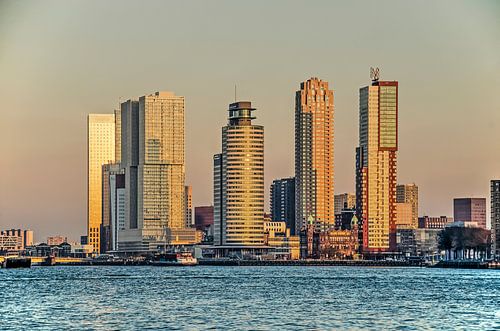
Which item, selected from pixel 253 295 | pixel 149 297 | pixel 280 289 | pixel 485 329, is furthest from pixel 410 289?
pixel 485 329

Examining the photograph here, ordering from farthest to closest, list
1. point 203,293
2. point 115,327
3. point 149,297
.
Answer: point 203,293 < point 149,297 < point 115,327

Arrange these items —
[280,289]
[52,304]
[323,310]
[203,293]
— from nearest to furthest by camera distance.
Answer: [323,310]
[52,304]
[203,293]
[280,289]

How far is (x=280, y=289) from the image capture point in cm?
14712

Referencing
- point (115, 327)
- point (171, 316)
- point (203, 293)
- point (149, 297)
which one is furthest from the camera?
point (203, 293)

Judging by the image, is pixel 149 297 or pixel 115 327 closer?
pixel 115 327

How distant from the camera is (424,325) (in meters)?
92.4

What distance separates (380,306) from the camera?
4427 inches

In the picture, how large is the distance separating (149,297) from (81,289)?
24.3 m

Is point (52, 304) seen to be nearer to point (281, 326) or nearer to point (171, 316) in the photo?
point (171, 316)

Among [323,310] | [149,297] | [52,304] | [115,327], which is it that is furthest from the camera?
[149,297]

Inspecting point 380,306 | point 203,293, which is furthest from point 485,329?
point 203,293

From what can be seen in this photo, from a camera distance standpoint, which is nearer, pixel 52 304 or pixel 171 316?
pixel 171 316

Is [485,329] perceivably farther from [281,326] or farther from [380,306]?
[380,306]

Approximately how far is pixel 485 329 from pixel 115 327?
2666 centimetres
